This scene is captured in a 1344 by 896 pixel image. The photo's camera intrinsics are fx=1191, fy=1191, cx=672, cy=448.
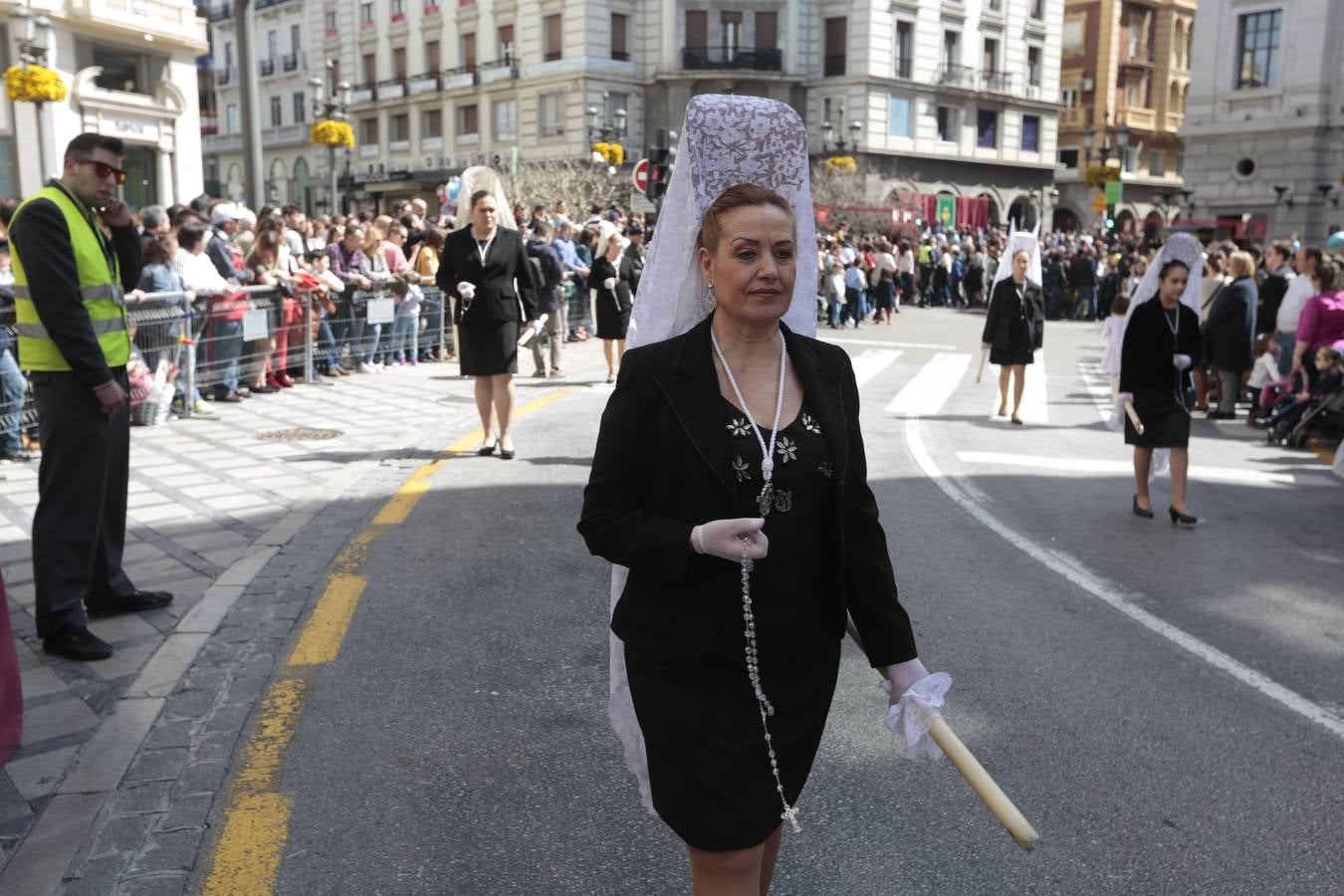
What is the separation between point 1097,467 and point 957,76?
4963cm

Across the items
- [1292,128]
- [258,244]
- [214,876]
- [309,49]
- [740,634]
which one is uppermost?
[309,49]

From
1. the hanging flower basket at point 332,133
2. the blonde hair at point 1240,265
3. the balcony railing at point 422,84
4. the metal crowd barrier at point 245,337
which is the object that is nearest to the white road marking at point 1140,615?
the metal crowd barrier at point 245,337

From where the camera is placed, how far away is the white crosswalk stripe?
13398 mm

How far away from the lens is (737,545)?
231 centimetres

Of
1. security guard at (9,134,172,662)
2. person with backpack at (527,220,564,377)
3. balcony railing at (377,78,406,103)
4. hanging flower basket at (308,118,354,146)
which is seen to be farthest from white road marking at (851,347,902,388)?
balcony railing at (377,78,406,103)

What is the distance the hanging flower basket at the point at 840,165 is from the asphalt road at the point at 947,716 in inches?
1509

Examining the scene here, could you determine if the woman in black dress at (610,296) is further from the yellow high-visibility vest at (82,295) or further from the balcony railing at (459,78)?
the balcony railing at (459,78)

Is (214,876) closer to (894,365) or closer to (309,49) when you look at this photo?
(894,365)

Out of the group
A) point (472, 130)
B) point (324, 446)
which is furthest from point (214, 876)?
point (472, 130)

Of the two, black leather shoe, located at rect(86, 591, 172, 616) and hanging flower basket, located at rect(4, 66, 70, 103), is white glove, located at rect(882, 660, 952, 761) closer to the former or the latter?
black leather shoe, located at rect(86, 591, 172, 616)

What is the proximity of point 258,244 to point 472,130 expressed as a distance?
153 ft

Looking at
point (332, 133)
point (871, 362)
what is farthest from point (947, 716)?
point (332, 133)

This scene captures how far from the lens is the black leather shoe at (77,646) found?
480 centimetres

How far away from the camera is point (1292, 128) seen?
4097 cm
